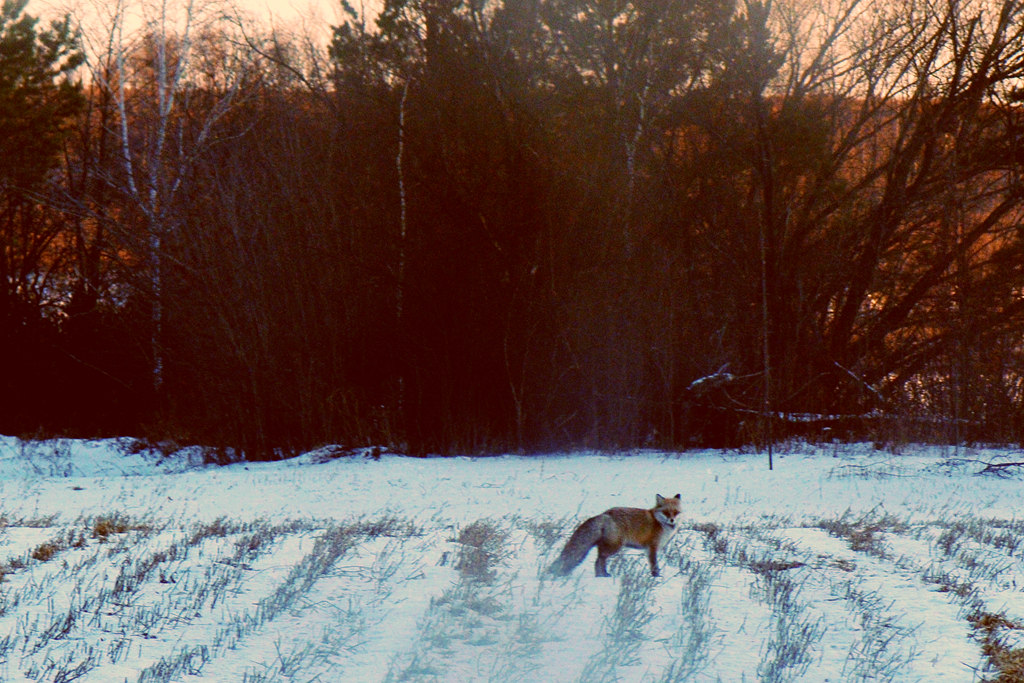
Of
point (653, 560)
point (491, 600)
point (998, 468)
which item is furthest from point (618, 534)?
point (998, 468)

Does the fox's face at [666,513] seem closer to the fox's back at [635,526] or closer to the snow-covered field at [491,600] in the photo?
the fox's back at [635,526]

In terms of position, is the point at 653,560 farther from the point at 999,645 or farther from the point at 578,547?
the point at 999,645

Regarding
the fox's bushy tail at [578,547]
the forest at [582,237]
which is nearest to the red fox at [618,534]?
the fox's bushy tail at [578,547]

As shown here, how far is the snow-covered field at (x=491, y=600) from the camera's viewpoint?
5.44 m

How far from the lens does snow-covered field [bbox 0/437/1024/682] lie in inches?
214

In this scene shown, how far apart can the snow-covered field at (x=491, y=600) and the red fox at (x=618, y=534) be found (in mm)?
257

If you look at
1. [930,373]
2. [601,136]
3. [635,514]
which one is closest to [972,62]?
[930,373]

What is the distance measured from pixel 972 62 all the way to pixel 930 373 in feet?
22.9

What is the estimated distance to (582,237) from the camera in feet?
68.0

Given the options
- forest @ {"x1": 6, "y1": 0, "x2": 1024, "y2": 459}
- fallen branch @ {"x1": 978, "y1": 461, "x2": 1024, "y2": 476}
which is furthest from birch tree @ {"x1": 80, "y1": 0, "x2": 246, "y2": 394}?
fallen branch @ {"x1": 978, "y1": 461, "x2": 1024, "y2": 476}

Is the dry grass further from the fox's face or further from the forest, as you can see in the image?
the forest

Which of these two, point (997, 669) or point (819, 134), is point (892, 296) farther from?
point (997, 669)

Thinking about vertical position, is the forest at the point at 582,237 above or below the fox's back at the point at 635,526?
above

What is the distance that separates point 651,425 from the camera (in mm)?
22656
